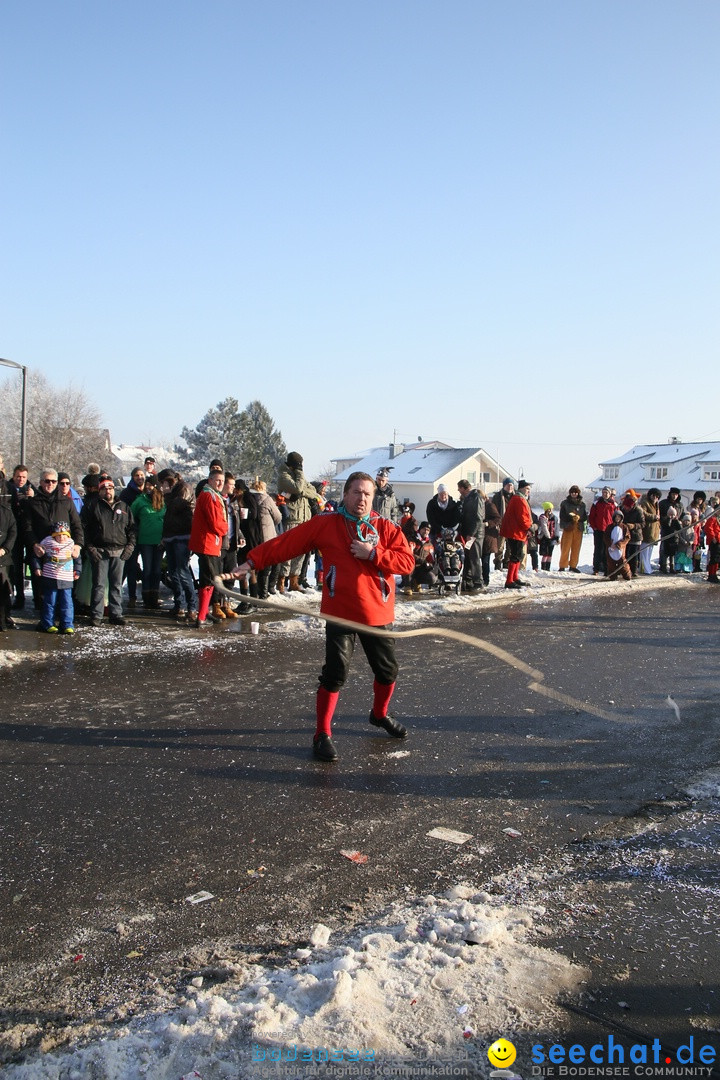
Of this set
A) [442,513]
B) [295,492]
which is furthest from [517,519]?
[295,492]

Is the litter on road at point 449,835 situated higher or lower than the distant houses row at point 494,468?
lower

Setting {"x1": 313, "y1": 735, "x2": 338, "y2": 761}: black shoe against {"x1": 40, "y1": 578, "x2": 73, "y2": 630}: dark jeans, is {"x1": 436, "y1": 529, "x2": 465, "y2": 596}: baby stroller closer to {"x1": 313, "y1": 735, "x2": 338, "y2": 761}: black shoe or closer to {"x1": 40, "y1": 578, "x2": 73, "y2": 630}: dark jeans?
{"x1": 40, "y1": 578, "x2": 73, "y2": 630}: dark jeans

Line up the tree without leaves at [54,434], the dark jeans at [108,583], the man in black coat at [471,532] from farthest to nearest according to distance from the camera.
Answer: the tree without leaves at [54,434]
the man in black coat at [471,532]
the dark jeans at [108,583]

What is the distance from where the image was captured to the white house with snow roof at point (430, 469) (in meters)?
68.6

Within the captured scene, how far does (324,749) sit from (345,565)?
1.34 metres

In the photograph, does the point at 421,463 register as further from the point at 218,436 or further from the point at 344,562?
the point at 344,562

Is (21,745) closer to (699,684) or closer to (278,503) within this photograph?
(699,684)

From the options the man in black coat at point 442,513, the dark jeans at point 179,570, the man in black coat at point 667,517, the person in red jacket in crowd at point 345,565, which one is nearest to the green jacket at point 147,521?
the dark jeans at point 179,570

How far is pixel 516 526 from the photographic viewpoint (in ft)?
53.1

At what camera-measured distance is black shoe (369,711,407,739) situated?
258 inches

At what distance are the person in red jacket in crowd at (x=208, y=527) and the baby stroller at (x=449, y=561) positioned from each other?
5593 millimetres

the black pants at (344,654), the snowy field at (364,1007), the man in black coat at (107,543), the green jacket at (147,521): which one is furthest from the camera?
the green jacket at (147,521)

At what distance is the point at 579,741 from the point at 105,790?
3.65 m

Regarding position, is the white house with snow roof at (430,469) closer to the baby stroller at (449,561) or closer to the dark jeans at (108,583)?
the baby stroller at (449,561)
